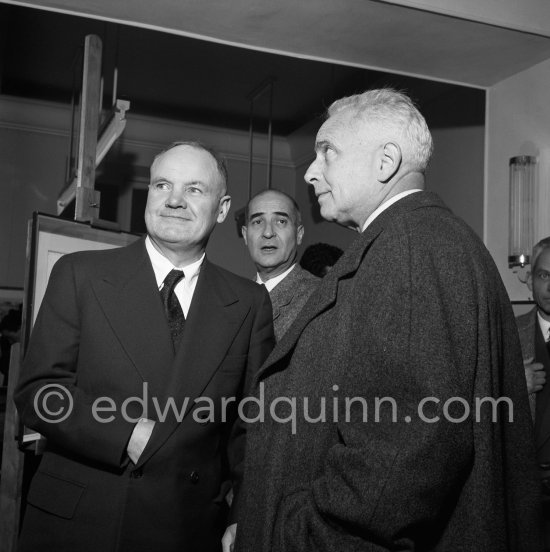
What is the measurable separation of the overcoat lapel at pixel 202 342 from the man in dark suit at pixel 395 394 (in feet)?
1.06

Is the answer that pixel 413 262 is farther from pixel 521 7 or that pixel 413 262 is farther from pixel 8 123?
pixel 8 123

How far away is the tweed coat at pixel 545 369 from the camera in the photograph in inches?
96.7

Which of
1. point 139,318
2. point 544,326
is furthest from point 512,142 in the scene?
Result: point 139,318

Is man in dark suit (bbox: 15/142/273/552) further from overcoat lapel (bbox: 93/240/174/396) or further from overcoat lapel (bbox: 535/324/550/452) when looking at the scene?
overcoat lapel (bbox: 535/324/550/452)

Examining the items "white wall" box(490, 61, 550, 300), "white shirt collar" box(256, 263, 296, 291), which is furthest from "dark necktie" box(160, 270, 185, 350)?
"white wall" box(490, 61, 550, 300)

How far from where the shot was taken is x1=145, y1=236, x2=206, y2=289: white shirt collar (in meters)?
1.98

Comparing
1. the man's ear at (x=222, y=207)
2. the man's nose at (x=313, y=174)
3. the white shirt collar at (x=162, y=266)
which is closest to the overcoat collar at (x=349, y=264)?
the man's nose at (x=313, y=174)

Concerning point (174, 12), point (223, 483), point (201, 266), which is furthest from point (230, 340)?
point (174, 12)

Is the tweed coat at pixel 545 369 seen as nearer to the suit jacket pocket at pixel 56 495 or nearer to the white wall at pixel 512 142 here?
the white wall at pixel 512 142

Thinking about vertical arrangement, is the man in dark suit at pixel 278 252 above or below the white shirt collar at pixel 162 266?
above

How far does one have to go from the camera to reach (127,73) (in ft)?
20.8

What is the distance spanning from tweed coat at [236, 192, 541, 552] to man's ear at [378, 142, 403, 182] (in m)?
0.07

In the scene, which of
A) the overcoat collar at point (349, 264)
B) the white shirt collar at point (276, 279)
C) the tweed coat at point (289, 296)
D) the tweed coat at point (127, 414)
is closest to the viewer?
the overcoat collar at point (349, 264)

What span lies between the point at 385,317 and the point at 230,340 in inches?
30.0
